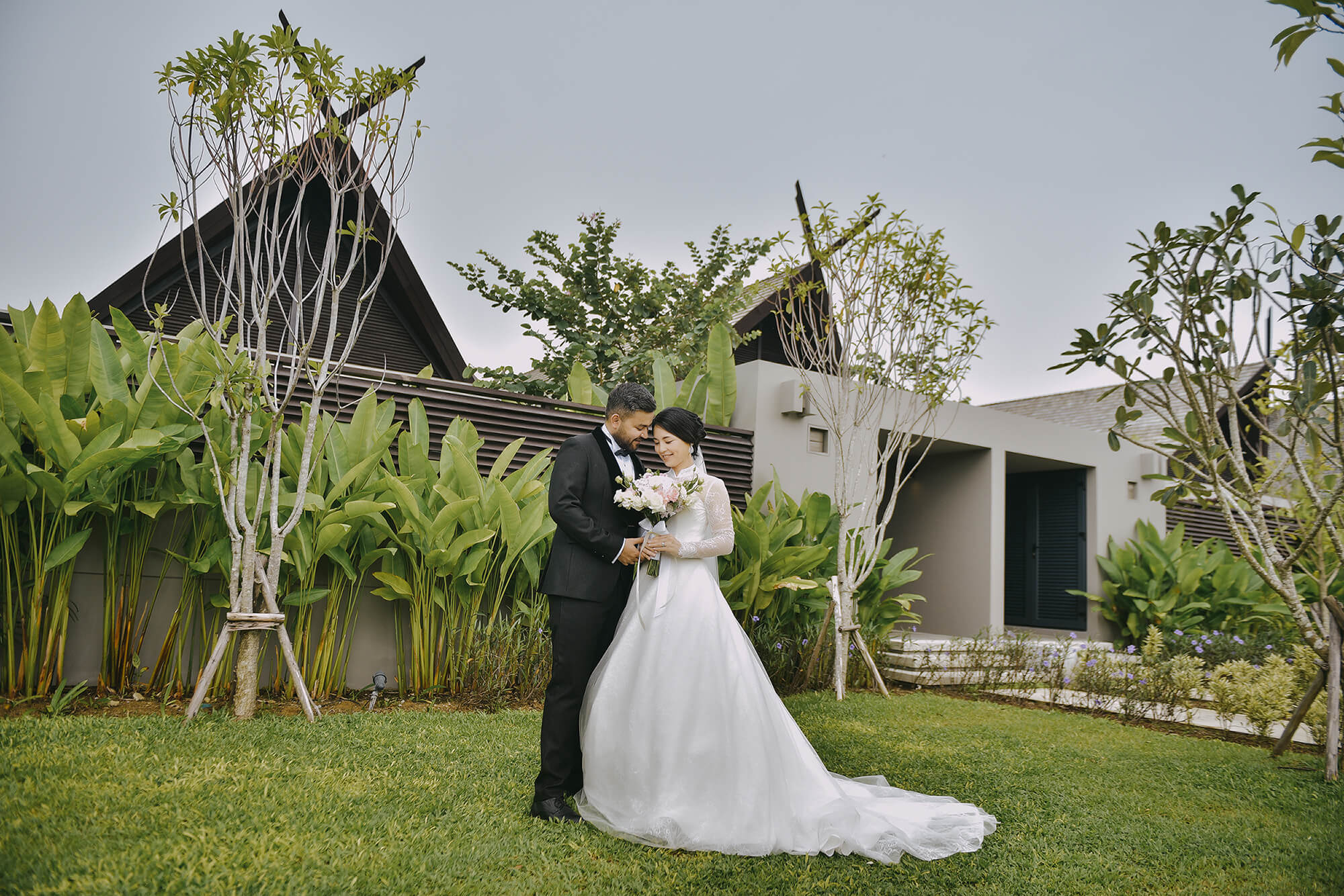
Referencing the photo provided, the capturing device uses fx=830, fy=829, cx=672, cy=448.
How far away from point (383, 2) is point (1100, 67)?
230 inches

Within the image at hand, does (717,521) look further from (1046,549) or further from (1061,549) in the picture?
(1046,549)

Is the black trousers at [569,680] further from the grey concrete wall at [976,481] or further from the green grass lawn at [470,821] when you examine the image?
the grey concrete wall at [976,481]

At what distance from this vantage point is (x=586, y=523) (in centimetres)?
337

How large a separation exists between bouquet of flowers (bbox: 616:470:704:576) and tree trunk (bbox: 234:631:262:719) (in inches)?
91.1

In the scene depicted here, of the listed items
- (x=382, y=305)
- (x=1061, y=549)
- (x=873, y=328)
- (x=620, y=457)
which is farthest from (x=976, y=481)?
(x=382, y=305)

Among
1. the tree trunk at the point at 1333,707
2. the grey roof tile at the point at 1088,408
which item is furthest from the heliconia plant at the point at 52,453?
the grey roof tile at the point at 1088,408

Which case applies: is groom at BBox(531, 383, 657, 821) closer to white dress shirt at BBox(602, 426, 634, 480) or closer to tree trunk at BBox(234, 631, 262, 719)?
white dress shirt at BBox(602, 426, 634, 480)

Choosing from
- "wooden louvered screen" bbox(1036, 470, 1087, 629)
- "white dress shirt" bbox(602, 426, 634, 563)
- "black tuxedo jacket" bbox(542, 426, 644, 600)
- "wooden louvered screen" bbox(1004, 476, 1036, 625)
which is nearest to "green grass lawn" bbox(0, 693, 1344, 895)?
"black tuxedo jacket" bbox(542, 426, 644, 600)

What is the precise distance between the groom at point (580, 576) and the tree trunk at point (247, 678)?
1912 mm

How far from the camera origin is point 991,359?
8609 millimetres

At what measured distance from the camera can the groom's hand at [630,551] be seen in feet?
11.1

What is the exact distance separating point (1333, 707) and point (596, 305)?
864 centimetres

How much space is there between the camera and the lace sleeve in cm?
347

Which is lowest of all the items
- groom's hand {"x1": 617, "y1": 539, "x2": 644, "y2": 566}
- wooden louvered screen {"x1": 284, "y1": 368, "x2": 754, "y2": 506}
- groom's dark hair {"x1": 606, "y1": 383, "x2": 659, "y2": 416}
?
groom's hand {"x1": 617, "y1": 539, "x2": 644, "y2": 566}
